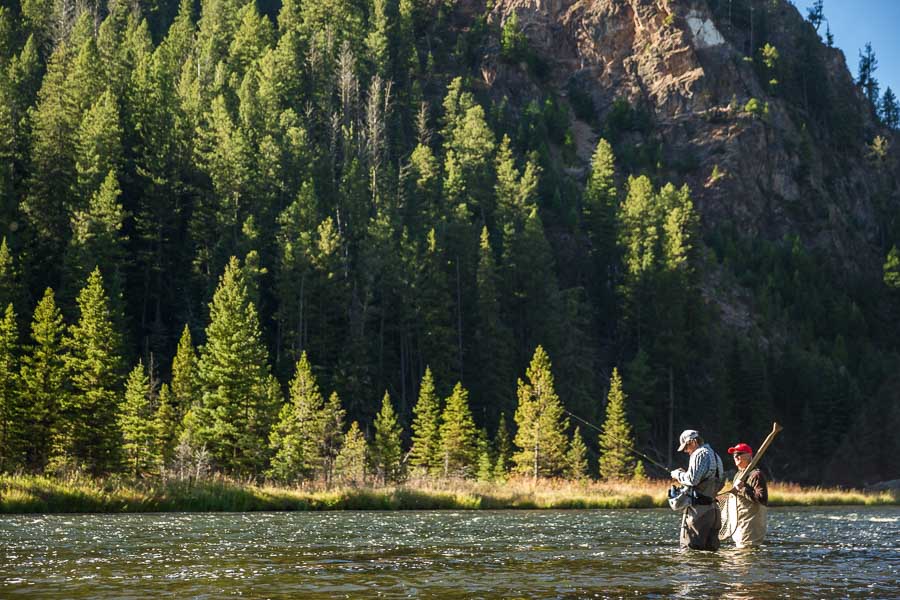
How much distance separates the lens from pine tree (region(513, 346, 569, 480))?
6269cm

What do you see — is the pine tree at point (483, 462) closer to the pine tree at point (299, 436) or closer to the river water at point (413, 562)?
the pine tree at point (299, 436)

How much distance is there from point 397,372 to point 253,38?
55.5 m

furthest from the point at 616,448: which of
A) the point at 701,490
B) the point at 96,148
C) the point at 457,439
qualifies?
the point at 701,490

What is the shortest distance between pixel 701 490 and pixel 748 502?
6.64 feet

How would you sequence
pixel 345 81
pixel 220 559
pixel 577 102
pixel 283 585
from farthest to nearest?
pixel 577 102
pixel 345 81
pixel 220 559
pixel 283 585

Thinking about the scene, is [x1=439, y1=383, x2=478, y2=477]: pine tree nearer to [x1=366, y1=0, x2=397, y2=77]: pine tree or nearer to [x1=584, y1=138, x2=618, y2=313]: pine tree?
[x1=584, y1=138, x2=618, y2=313]: pine tree

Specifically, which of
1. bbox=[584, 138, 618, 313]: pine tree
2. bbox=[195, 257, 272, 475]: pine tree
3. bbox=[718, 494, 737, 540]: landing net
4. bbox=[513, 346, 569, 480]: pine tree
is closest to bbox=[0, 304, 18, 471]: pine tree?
bbox=[195, 257, 272, 475]: pine tree

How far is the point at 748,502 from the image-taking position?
17891 mm

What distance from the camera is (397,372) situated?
87.4 m

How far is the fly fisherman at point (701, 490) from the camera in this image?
16250 millimetres

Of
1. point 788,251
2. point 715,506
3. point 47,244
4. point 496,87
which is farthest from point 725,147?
point 715,506

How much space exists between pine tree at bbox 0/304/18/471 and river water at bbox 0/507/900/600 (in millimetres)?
17474

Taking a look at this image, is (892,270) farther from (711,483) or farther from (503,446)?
(711,483)

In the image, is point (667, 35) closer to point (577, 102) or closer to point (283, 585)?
point (577, 102)
